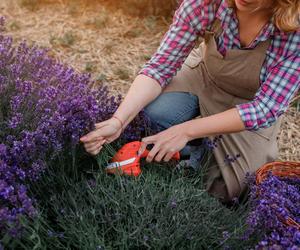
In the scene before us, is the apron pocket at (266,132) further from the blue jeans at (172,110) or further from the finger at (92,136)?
the finger at (92,136)

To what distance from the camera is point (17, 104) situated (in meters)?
1.88

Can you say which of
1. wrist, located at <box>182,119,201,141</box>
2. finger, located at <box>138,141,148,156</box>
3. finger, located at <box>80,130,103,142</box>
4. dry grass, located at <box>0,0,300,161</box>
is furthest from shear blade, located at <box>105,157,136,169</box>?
dry grass, located at <box>0,0,300,161</box>

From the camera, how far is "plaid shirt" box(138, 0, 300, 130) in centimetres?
212

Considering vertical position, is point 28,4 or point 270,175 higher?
point 28,4

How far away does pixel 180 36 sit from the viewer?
2287 millimetres

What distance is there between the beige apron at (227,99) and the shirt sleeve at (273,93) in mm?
147

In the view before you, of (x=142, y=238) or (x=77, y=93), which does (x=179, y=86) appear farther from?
(x=142, y=238)

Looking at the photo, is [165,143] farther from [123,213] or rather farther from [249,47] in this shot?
[249,47]

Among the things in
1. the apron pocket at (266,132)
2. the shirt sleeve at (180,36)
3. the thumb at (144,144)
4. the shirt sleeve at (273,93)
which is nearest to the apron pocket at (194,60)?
the shirt sleeve at (180,36)

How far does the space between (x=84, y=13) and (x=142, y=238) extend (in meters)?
2.65

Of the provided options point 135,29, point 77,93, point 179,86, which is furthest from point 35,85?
point 135,29

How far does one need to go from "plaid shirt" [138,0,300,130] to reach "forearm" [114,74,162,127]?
0.04 m

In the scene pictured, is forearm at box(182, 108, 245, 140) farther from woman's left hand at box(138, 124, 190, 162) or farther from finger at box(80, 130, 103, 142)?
finger at box(80, 130, 103, 142)

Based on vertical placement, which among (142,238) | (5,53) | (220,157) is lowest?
(220,157)
